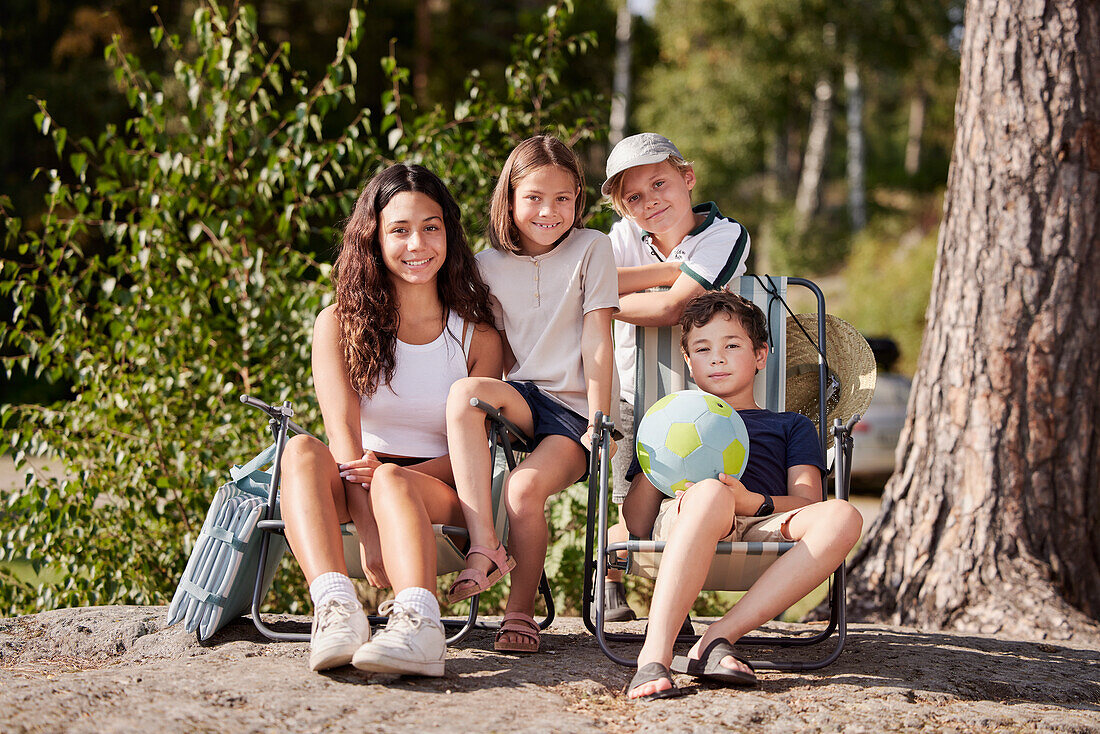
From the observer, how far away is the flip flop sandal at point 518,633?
281 centimetres

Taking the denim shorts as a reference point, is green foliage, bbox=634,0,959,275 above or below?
above

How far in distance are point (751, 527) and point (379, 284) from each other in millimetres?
1335

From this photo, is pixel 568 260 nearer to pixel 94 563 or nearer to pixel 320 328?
pixel 320 328

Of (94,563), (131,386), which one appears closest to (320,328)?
(131,386)

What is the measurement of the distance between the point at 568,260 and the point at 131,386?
81.2 inches

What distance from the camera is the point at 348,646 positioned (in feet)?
7.77

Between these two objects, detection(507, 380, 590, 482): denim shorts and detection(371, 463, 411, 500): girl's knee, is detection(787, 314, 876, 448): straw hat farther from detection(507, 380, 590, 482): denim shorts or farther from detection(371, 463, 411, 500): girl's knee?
detection(371, 463, 411, 500): girl's knee

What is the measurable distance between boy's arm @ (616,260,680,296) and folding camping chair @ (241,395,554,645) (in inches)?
27.5

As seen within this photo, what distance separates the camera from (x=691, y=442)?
2709 mm

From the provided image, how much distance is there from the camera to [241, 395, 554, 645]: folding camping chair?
2.70 metres

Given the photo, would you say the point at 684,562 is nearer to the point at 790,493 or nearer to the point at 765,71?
the point at 790,493

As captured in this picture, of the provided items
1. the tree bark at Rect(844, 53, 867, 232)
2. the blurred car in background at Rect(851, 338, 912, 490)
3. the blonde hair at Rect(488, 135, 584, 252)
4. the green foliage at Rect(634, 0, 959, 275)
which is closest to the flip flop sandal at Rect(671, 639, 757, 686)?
the blonde hair at Rect(488, 135, 584, 252)

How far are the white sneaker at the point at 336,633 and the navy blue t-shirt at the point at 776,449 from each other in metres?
1.19

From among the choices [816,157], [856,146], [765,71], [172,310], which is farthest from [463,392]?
[856,146]
